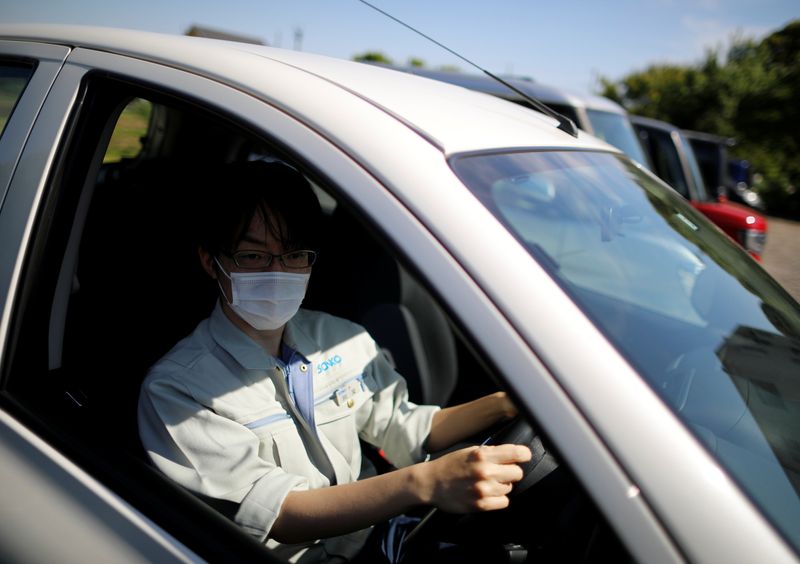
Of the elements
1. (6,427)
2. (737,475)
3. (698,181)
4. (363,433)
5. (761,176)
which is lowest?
(6,427)

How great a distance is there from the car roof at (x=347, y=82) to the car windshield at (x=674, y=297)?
60 mm

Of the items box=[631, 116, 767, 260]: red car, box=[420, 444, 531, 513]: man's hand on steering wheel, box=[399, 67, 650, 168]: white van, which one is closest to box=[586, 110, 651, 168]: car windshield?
box=[399, 67, 650, 168]: white van

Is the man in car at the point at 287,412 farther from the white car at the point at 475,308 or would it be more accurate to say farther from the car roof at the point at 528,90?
the car roof at the point at 528,90

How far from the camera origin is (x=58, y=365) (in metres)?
1.33

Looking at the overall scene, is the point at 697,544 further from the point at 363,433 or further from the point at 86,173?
the point at 86,173

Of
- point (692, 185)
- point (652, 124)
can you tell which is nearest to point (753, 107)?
point (652, 124)

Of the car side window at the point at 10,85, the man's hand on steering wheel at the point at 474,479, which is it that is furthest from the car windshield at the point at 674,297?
the car side window at the point at 10,85

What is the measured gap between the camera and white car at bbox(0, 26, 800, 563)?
0.75m

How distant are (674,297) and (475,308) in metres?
0.65

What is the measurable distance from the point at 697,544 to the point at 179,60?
3.88ft

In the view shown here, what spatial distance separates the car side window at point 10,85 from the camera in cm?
129

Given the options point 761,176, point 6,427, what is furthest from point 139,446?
point 761,176

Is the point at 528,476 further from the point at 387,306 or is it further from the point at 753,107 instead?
the point at 753,107

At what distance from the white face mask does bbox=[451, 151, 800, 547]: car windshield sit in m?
0.56
